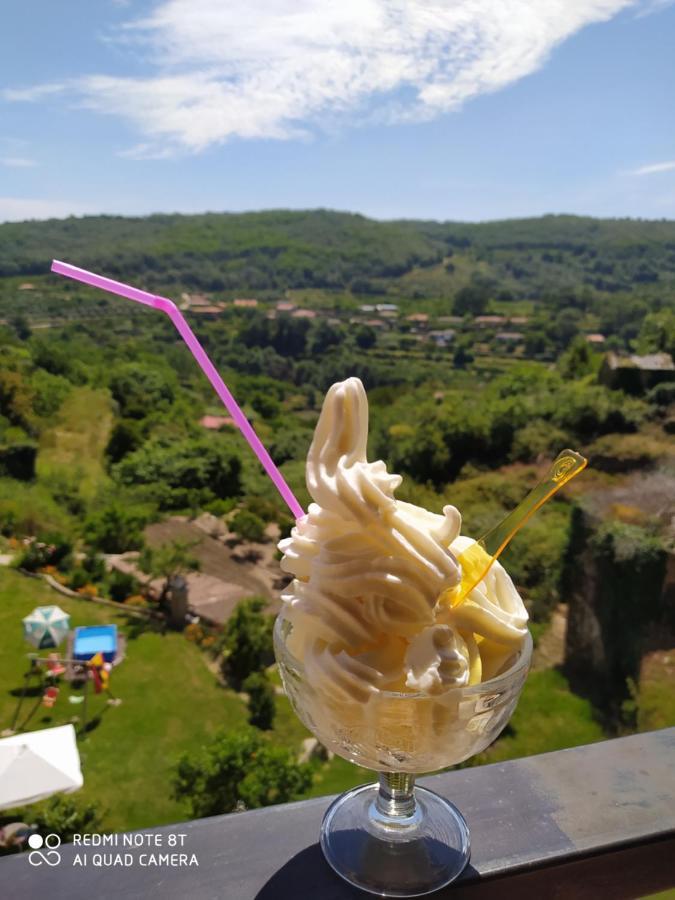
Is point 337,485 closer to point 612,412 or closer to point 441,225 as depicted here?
point 612,412

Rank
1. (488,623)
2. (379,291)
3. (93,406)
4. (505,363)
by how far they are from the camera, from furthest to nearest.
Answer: (379,291)
(505,363)
(93,406)
(488,623)

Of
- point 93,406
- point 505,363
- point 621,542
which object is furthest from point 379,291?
point 621,542

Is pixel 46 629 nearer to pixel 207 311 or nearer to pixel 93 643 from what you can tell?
pixel 93 643

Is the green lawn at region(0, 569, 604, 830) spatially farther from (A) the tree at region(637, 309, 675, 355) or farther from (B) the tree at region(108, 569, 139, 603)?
(A) the tree at region(637, 309, 675, 355)

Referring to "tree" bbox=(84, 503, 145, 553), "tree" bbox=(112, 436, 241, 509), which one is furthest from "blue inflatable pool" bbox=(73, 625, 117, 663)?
"tree" bbox=(112, 436, 241, 509)

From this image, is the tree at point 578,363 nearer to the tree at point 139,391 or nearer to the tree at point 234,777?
the tree at point 139,391

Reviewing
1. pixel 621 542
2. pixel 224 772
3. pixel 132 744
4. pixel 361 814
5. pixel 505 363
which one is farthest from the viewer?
pixel 505 363

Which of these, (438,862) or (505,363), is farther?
(505,363)
